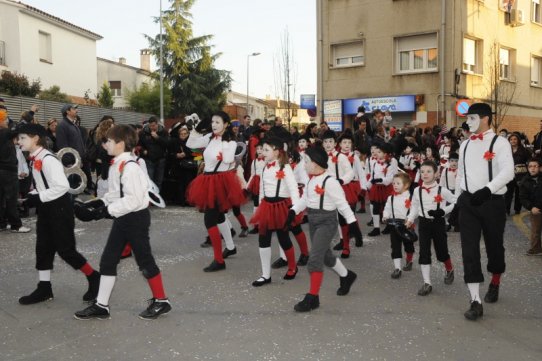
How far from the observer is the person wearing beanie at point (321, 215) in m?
5.79

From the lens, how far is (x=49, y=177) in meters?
5.83

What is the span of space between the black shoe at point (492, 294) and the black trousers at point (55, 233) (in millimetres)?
4228

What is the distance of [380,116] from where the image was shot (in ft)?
50.5

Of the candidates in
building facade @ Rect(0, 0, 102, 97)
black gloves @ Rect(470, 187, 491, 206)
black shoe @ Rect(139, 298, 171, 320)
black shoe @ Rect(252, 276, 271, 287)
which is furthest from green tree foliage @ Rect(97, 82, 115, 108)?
black gloves @ Rect(470, 187, 491, 206)

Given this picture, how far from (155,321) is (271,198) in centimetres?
216

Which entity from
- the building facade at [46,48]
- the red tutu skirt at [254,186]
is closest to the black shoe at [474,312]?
the red tutu skirt at [254,186]

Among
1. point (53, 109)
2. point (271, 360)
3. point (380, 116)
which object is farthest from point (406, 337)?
point (53, 109)

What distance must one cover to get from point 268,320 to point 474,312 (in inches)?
75.6

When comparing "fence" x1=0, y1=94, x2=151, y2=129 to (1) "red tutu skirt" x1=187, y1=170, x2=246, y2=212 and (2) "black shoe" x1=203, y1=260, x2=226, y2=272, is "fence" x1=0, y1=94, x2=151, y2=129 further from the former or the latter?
(2) "black shoe" x1=203, y1=260, x2=226, y2=272

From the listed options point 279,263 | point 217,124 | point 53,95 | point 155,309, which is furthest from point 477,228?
point 53,95

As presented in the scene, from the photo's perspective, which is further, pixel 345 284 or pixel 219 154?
A: pixel 219 154

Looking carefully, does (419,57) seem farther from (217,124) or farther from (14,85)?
(217,124)

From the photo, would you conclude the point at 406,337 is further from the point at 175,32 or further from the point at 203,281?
the point at 175,32

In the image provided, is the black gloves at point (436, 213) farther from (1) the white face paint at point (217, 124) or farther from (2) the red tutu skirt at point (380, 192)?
(2) the red tutu skirt at point (380, 192)
